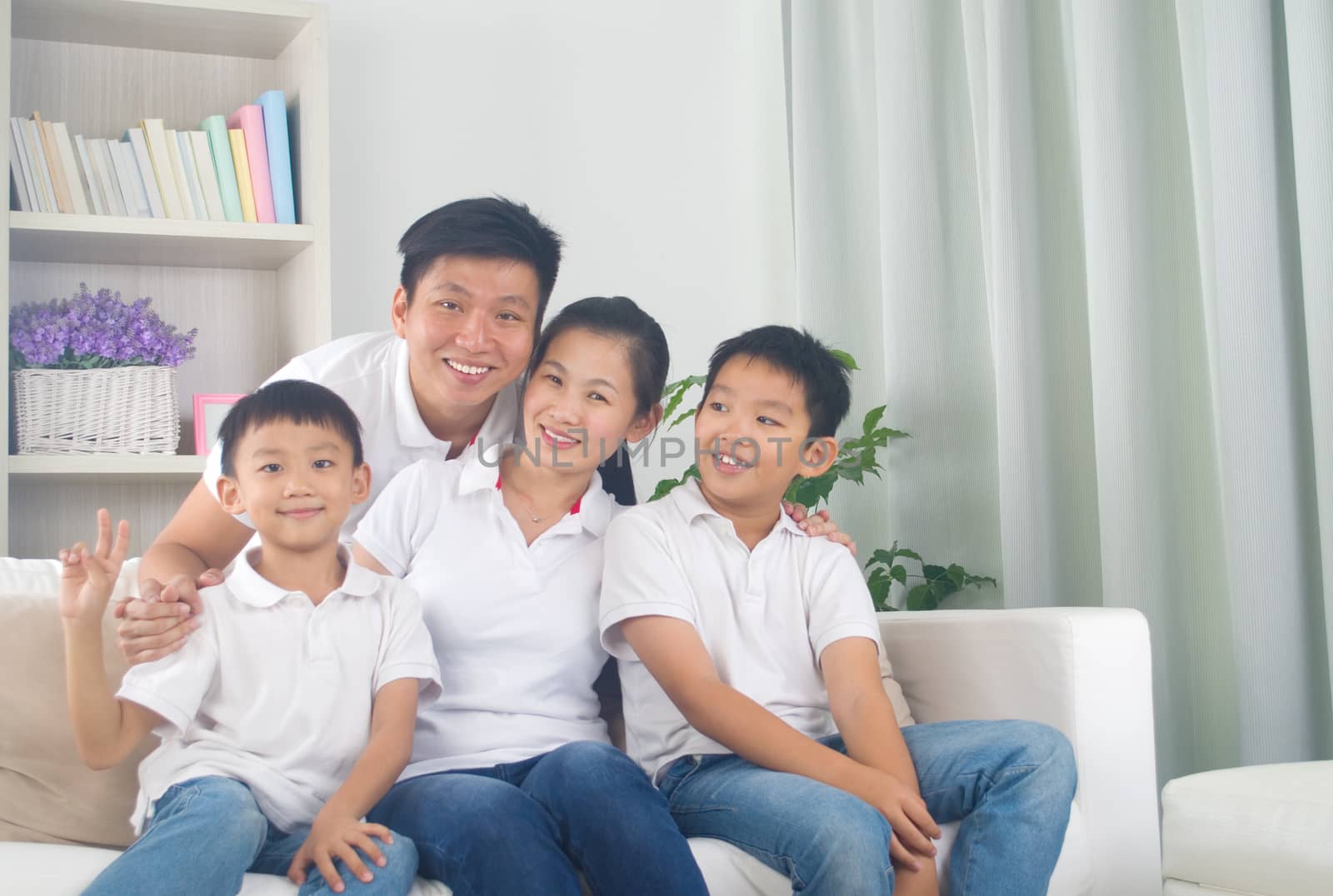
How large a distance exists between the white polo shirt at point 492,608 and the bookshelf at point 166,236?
1.15 metres

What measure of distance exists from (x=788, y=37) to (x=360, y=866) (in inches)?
97.5

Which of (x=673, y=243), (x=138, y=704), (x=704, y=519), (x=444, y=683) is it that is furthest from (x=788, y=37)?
(x=138, y=704)

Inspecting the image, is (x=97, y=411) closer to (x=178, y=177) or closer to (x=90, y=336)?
(x=90, y=336)

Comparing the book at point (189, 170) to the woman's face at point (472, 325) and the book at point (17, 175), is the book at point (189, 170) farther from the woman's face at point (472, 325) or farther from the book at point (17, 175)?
the woman's face at point (472, 325)

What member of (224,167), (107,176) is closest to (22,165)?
(107,176)

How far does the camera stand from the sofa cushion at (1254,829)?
1.15 meters

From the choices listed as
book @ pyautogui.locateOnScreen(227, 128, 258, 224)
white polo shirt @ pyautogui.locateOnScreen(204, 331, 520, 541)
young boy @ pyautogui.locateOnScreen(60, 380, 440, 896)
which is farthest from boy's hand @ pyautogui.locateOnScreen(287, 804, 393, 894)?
book @ pyautogui.locateOnScreen(227, 128, 258, 224)

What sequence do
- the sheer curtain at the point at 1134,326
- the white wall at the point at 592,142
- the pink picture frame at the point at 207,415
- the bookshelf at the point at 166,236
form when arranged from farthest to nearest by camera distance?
the white wall at the point at 592,142, the pink picture frame at the point at 207,415, the bookshelf at the point at 166,236, the sheer curtain at the point at 1134,326

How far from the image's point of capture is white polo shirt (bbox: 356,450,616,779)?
1.36 meters

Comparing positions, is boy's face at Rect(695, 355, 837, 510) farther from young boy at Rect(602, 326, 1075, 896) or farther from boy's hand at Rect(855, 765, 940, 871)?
boy's hand at Rect(855, 765, 940, 871)

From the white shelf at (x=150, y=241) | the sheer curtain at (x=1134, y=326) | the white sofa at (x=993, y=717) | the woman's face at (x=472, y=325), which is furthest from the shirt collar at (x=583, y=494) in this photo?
the white shelf at (x=150, y=241)

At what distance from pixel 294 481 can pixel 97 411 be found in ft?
4.49

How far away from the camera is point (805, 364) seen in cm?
153

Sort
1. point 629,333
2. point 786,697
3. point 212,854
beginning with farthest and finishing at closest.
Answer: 1. point 629,333
2. point 786,697
3. point 212,854
